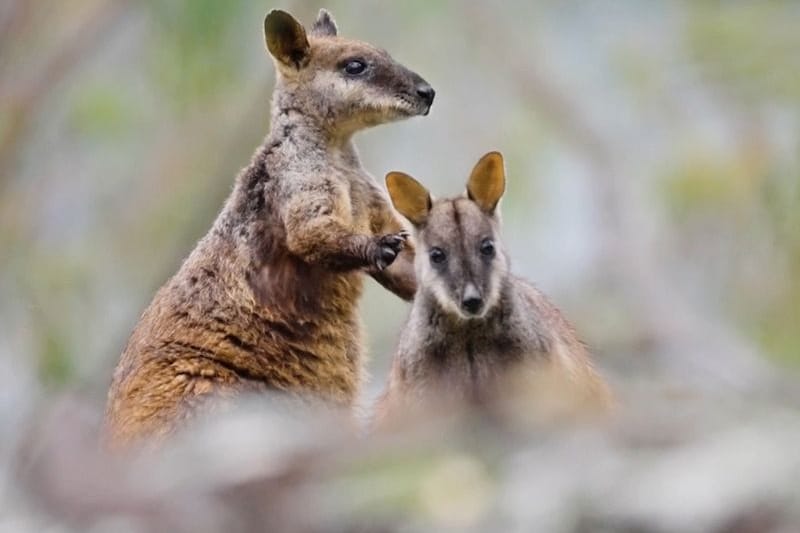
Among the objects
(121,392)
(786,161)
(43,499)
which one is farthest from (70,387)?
(786,161)

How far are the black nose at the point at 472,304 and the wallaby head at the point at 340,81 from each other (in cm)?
172

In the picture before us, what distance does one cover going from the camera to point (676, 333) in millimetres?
15836

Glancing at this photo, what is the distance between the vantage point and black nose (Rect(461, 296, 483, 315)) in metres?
7.82

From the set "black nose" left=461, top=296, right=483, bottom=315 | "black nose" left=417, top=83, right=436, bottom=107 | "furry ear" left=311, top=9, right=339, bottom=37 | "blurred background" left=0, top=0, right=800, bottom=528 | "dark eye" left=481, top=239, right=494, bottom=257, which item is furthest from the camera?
"blurred background" left=0, top=0, right=800, bottom=528

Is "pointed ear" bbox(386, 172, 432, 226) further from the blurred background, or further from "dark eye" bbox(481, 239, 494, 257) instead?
the blurred background

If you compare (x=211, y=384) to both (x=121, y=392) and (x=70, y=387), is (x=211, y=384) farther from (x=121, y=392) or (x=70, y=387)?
(x=70, y=387)

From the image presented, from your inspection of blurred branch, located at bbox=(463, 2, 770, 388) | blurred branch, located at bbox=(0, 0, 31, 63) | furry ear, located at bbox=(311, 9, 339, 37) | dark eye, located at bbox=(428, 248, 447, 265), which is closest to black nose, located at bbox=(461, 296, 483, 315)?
dark eye, located at bbox=(428, 248, 447, 265)

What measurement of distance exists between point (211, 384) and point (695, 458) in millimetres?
Answer: 3777

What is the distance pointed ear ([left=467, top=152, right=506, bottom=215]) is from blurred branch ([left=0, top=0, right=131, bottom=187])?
11.4 metres

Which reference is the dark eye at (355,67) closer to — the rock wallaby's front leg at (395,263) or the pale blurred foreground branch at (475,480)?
the rock wallaby's front leg at (395,263)

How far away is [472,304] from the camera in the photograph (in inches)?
308

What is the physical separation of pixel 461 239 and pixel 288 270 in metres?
1.25

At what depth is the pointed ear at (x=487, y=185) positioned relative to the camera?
27.2 ft

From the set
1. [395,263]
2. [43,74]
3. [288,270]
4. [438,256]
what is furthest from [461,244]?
[43,74]
